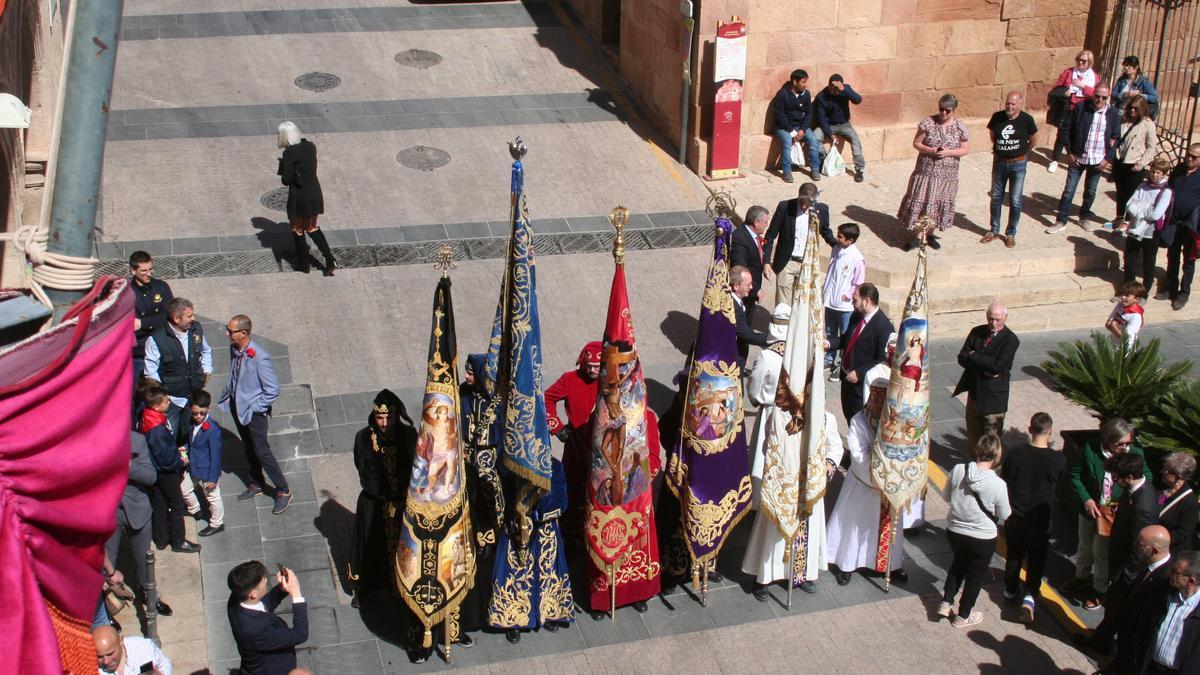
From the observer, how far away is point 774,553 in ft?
32.8

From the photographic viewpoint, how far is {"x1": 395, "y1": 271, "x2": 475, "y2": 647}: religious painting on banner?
8.34 meters

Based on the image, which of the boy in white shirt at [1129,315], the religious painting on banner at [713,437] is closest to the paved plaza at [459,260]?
the religious painting on banner at [713,437]

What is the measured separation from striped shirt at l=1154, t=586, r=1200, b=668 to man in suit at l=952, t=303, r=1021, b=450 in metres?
3.03

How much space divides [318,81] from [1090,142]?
10.3 metres

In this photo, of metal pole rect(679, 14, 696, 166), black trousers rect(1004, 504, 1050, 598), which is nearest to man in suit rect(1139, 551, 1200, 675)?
black trousers rect(1004, 504, 1050, 598)

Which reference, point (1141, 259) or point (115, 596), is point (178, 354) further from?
point (1141, 259)

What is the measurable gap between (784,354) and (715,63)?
7.95 m

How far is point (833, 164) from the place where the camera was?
17.5 meters

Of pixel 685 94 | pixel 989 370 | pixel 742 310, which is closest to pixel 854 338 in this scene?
pixel 742 310

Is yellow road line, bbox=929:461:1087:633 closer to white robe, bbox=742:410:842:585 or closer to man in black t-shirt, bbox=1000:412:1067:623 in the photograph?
man in black t-shirt, bbox=1000:412:1067:623

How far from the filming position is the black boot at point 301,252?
14352 mm

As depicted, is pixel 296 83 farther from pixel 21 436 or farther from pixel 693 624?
pixel 21 436

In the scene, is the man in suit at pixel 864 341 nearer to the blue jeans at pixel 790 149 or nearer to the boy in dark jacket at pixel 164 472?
the boy in dark jacket at pixel 164 472

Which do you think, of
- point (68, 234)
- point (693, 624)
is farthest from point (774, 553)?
point (68, 234)
